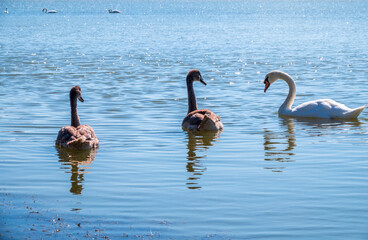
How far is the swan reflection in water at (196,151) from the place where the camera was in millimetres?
9930

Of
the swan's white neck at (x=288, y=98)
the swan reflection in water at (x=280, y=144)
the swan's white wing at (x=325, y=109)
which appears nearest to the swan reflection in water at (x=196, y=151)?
the swan reflection in water at (x=280, y=144)

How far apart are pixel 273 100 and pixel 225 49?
21693 millimetres

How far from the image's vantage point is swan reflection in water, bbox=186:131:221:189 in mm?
9930

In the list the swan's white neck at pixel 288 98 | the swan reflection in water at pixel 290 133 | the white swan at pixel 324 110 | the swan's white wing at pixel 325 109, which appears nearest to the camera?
the swan reflection in water at pixel 290 133

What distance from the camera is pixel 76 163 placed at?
11.2 m

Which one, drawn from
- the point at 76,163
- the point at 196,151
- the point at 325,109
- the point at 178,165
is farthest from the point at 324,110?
the point at 76,163

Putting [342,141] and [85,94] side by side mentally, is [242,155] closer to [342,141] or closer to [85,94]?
[342,141]

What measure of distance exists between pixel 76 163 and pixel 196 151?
2.23m

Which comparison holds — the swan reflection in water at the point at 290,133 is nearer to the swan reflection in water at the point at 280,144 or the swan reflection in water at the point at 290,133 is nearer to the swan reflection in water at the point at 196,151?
the swan reflection in water at the point at 280,144

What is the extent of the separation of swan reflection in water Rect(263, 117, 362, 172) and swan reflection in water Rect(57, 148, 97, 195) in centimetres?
292

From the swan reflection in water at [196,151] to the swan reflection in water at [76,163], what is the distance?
1560 mm

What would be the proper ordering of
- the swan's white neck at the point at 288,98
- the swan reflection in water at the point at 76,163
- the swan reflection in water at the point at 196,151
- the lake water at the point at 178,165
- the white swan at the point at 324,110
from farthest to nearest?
1. the swan's white neck at the point at 288,98
2. the white swan at the point at 324,110
3. the swan reflection in water at the point at 196,151
4. the swan reflection in water at the point at 76,163
5. the lake water at the point at 178,165

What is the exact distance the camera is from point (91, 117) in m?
16.0

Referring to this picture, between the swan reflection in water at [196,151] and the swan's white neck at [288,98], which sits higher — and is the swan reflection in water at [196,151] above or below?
below
